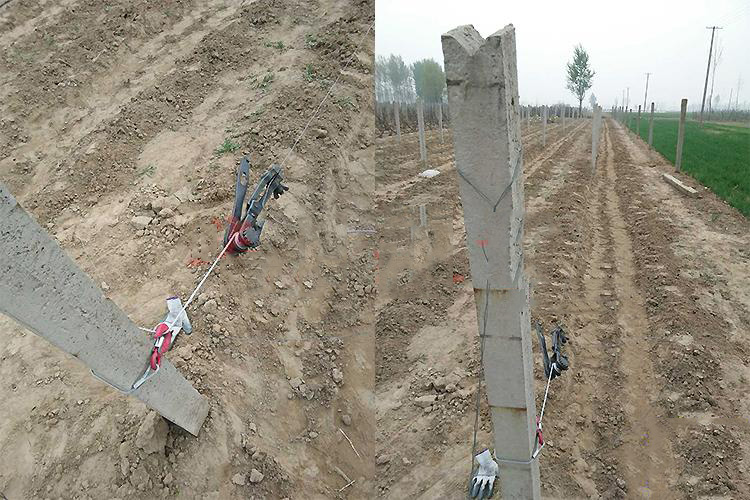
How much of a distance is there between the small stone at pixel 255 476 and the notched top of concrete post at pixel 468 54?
8.76 feet

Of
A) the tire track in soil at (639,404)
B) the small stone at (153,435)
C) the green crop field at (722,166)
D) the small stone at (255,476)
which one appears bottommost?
the tire track in soil at (639,404)

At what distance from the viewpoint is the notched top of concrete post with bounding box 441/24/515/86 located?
4.36 ft

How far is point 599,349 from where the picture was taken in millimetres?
4715

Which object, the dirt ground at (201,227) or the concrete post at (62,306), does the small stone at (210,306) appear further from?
the concrete post at (62,306)

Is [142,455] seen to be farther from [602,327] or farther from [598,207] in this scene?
[598,207]

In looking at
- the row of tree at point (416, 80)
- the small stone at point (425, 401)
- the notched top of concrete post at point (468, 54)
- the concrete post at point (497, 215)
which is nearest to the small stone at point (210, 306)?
the small stone at point (425, 401)

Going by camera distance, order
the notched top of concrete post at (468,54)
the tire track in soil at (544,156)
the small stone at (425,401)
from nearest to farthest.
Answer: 1. the notched top of concrete post at (468,54)
2. the small stone at (425,401)
3. the tire track in soil at (544,156)

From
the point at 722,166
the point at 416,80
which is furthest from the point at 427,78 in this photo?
the point at 722,166

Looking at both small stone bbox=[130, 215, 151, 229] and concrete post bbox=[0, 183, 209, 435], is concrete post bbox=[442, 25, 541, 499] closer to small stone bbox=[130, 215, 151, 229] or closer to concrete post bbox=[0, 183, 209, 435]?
concrete post bbox=[0, 183, 209, 435]

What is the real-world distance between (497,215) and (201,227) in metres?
3.72

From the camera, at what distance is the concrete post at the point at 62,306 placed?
5.31ft

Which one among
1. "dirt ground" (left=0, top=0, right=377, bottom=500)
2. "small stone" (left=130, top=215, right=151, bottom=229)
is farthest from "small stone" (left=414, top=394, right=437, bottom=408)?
"small stone" (left=130, top=215, right=151, bottom=229)

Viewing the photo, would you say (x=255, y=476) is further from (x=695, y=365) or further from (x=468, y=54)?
(x=695, y=365)

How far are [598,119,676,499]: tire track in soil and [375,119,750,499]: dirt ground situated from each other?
A: 12 mm
